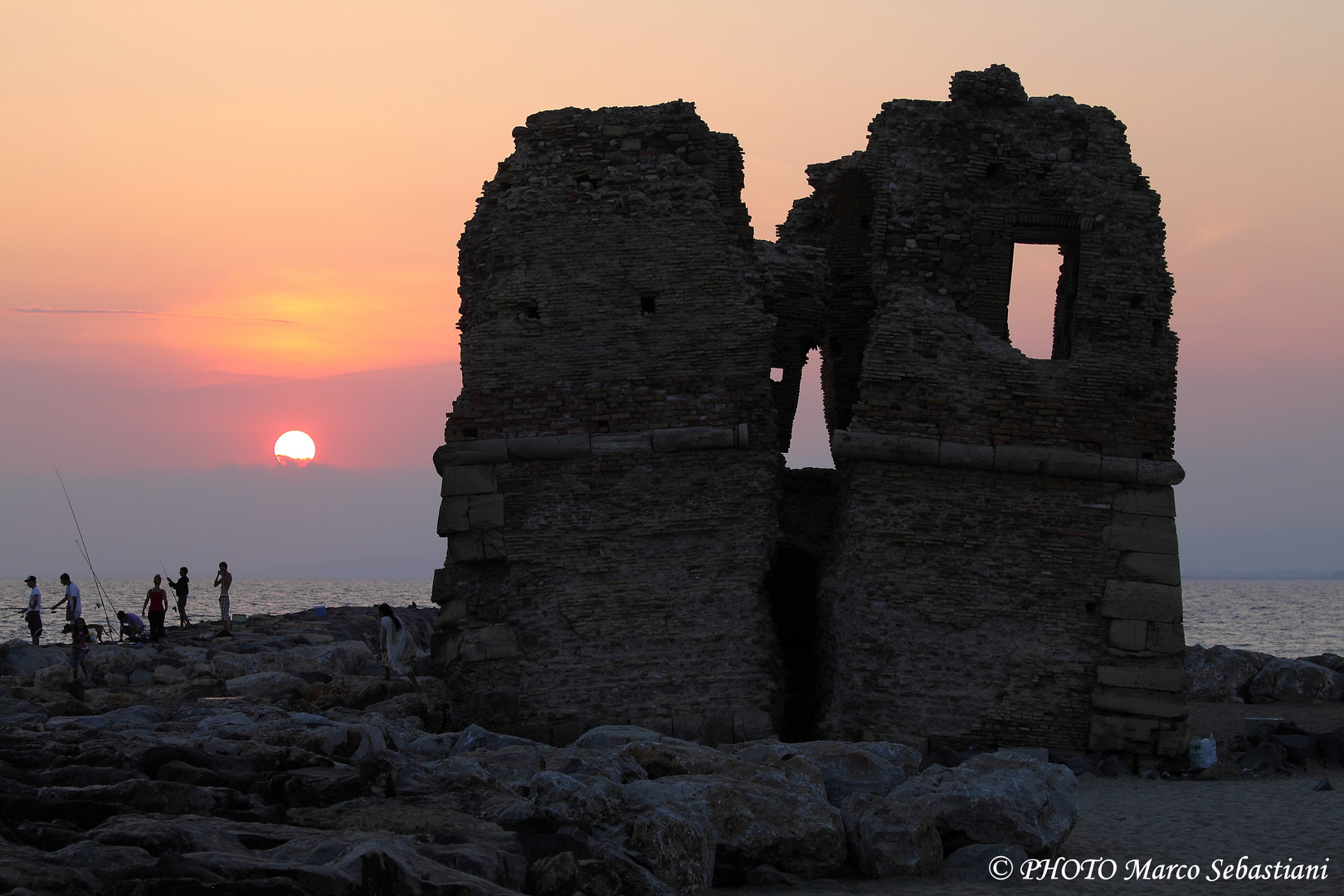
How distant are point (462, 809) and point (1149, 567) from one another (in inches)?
281

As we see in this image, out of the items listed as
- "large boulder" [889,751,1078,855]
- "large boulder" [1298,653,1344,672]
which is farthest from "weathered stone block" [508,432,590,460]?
Result: "large boulder" [1298,653,1344,672]

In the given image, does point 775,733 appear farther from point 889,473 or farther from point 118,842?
point 118,842

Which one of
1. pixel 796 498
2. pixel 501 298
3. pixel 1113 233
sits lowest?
pixel 796 498

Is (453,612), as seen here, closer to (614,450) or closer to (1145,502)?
(614,450)

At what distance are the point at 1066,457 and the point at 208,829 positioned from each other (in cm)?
843

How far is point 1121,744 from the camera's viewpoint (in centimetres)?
1134

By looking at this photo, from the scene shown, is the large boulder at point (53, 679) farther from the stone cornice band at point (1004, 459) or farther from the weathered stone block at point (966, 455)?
the weathered stone block at point (966, 455)

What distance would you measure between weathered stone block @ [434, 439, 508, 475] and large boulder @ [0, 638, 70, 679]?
26.4ft

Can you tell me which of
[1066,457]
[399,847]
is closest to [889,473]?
[1066,457]

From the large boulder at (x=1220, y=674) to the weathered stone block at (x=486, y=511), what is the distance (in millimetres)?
11413

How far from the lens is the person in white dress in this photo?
1465 centimetres

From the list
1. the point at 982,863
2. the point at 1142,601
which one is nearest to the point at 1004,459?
the point at 1142,601

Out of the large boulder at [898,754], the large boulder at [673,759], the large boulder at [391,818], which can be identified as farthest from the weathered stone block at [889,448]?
the large boulder at [391,818]

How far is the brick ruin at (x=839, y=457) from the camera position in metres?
11.4
